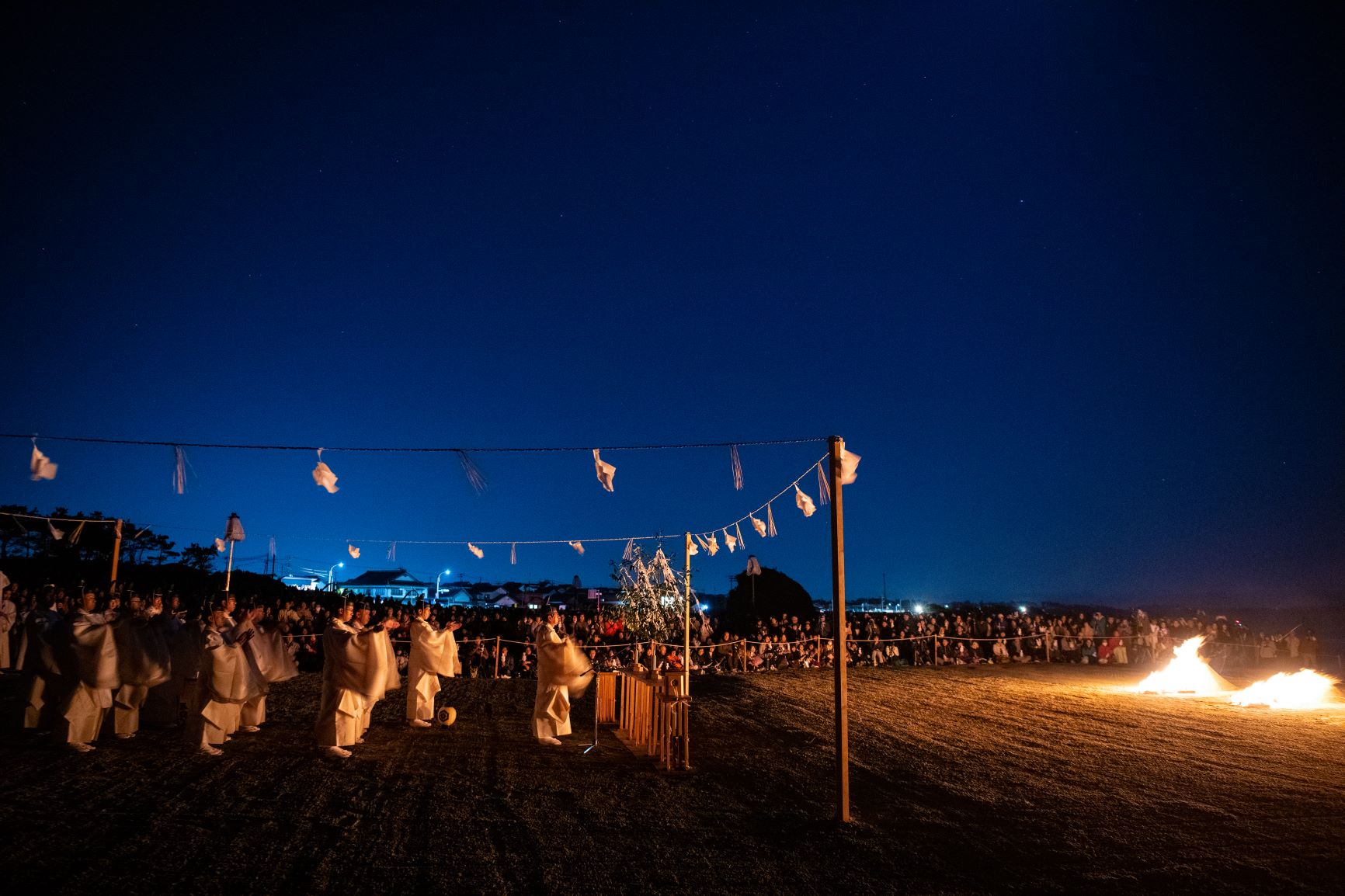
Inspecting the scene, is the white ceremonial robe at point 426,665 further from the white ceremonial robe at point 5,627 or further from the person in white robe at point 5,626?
the white ceremonial robe at point 5,627

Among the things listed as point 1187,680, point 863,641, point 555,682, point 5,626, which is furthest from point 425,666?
point 1187,680

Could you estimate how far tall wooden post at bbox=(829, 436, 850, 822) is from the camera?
25.5 ft

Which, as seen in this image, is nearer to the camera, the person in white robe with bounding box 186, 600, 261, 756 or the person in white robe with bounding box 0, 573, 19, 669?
the person in white robe with bounding box 186, 600, 261, 756

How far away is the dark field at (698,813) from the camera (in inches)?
243

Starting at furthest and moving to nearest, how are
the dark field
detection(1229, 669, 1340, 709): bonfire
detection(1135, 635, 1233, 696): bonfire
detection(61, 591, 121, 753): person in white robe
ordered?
detection(1135, 635, 1233, 696): bonfire, detection(1229, 669, 1340, 709): bonfire, detection(61, 591, 121, 753): person in white robe, the dark field

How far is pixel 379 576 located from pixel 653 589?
5717 centimetres

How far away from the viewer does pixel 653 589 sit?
2736 centimetres

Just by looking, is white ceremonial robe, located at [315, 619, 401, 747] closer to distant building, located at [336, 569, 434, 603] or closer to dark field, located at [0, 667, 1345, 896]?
dark field, located at [0, 667, 1345, 896]

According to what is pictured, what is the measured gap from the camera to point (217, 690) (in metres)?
10.3

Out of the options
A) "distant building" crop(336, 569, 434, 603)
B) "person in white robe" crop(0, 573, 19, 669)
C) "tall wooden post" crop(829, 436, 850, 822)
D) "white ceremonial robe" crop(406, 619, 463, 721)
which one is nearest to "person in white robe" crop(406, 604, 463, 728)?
"white ceremonial robe" crop(406, 619, 463, 721)

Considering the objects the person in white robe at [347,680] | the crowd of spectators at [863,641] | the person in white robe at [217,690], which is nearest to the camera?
the person in white robe at [217,690]

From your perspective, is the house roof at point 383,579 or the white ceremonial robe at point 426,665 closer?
the white ceremonial robe at point 426,665

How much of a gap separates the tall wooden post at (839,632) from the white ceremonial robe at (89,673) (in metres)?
9.44

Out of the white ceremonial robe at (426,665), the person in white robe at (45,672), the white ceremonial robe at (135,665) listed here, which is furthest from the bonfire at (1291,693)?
the person in white robe at (45,672)
